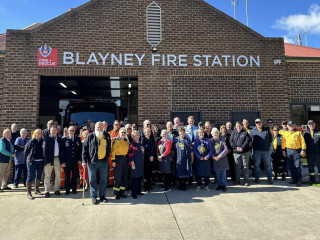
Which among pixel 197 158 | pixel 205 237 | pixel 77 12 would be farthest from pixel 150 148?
pixel 77 12

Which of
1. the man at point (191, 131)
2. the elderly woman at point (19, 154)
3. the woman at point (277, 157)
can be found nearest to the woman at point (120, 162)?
the man at point (191, 131)

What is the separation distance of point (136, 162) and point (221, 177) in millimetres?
2411

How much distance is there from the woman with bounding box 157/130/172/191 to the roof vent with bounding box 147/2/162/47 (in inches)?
176

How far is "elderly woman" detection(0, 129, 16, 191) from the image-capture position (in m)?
6.90

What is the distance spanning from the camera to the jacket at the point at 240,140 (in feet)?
23.0

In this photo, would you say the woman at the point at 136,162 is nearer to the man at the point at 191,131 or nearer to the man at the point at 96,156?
the man at the point at 96,156

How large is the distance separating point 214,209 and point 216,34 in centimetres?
713

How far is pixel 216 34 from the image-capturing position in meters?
9.77

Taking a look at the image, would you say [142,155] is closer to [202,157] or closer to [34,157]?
[202,157]

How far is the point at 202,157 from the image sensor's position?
6.60m

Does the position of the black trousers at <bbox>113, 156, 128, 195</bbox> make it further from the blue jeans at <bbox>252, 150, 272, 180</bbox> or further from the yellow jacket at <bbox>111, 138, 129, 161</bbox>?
the blue jeans at <bbox>252, 150, 272, 180</bbox>

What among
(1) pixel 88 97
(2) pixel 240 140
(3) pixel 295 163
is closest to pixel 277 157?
(3) pixel 295 163

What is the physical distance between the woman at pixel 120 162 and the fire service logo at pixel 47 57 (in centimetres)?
486

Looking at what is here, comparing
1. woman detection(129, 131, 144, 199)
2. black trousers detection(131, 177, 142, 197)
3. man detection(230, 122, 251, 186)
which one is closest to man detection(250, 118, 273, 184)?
man detection(230, 122, 251, 186)
